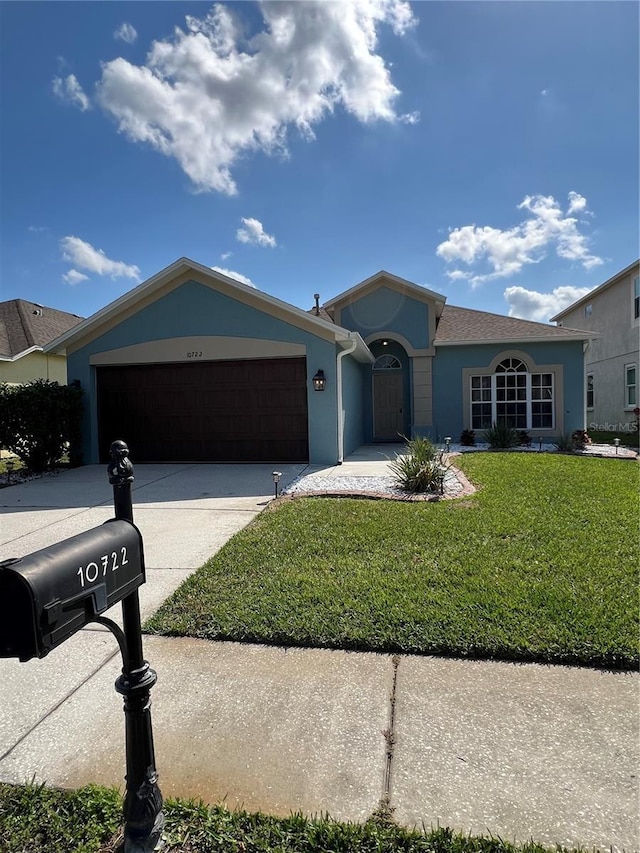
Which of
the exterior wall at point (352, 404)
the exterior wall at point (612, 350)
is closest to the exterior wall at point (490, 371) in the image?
the exterior wall at point (352, 404)

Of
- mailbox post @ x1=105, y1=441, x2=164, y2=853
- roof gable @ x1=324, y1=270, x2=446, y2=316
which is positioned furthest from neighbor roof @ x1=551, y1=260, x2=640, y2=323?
mailbox post @ x1=105, y1=441, x2=164, y2=853

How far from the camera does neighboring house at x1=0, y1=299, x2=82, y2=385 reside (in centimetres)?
1639

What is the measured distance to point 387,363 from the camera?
1544 cm

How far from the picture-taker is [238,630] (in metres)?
3.21

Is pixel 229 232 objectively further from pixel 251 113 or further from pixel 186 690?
pixel 186 690

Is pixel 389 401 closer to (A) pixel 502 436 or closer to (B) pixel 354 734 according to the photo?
(A) pixel 502 436

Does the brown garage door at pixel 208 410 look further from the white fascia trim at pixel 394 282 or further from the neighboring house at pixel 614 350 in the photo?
the neighboring house at pixel 614 350

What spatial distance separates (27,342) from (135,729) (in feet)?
63.8

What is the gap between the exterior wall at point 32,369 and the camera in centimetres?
1623

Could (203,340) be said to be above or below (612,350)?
below

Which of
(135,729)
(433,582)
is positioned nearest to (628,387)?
(433,582)

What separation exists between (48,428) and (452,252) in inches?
682

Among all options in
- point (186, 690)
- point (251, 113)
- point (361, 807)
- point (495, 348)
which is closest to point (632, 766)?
point (361, 807)

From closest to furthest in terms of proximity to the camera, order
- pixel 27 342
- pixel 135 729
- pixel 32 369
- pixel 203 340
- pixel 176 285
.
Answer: pixel 135 729
pixel 203 340
pixel 176 285
pixel 27 342
pixel 32 369
